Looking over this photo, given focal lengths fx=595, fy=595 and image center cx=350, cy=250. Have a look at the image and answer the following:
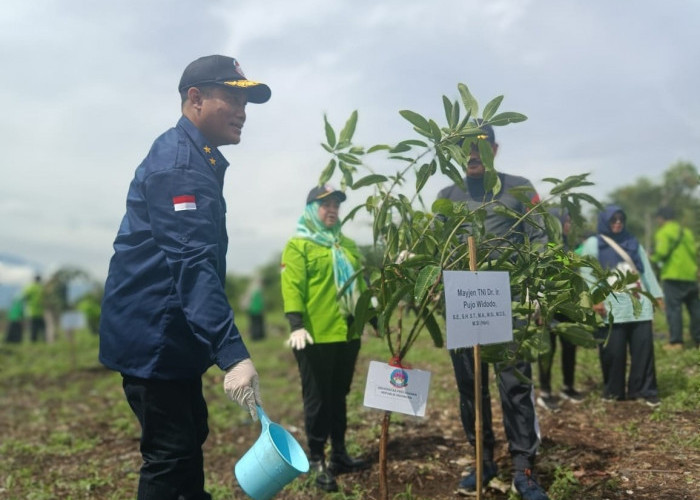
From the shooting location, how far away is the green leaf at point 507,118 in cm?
212

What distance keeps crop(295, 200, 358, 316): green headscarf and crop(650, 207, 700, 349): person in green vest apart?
454 centimetres

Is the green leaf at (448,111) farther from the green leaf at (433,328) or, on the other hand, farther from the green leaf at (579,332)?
the green leaf at (579,332)

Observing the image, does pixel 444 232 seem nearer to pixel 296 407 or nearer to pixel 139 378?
pixel 139 378

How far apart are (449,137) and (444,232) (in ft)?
1.22

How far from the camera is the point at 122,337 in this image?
2207mm

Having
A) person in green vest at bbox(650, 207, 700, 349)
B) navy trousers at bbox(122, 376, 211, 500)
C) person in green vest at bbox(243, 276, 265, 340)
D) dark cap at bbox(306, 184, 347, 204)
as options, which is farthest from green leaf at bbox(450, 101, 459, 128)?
person in green vest at bbox(243, 276, 265, 340)

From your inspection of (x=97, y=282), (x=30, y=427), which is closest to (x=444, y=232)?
(x=30, y=427)

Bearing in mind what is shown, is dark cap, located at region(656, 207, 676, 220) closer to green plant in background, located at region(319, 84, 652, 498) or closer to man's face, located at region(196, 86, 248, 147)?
green plant in background, located at region(319, 84, 652, 498)

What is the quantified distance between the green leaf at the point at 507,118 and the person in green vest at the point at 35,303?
1395 cm

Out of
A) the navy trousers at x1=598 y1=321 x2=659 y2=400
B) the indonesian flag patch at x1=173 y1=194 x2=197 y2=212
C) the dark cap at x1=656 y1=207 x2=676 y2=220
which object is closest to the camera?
the indonesian flag patch at x1=173 y1=194 x2=197 y2=212

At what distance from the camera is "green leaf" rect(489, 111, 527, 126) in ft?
6.97

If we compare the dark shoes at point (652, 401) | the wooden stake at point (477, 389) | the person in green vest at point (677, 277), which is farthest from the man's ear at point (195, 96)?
the person in green vest at point (677, 277)

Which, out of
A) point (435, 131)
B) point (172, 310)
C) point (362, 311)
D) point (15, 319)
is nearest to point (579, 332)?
point (362, 311)

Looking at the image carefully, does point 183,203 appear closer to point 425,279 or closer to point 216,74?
point 216,74
